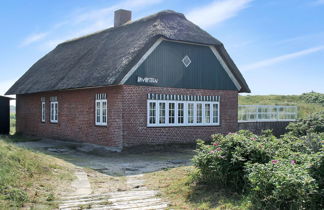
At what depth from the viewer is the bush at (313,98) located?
4638cm

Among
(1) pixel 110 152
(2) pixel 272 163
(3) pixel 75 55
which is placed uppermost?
(3) pixel 75 55

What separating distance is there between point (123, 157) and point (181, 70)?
5.88 metres

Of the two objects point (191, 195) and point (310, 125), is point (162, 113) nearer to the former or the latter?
point (310, 125)

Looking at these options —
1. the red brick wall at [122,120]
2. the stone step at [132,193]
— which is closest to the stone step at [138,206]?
the stone step at [132,193]

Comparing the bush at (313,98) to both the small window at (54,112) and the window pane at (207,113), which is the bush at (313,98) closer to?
the window pane at (207,113)

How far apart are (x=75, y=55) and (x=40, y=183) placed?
51.8ft

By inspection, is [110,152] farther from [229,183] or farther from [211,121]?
[229,183]

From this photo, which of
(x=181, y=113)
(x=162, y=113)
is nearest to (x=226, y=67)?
(x=181, y=113)

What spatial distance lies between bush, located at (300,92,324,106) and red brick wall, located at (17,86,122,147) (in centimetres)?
3263

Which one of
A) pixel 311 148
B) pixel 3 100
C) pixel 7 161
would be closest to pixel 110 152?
pixel 7 161

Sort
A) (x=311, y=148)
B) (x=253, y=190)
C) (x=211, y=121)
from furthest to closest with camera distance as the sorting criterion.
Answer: (x=211, y=121) < (x=311, y=148) < (x=253, y=190)

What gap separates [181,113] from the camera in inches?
776

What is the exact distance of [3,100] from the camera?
28.7m

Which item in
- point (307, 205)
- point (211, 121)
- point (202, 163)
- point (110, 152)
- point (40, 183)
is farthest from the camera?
point (211, 121)
